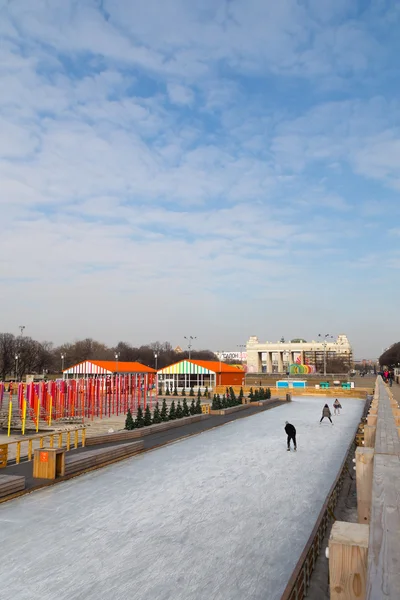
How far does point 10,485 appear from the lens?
1206cm

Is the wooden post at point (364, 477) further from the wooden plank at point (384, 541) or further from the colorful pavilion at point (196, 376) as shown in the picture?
the colorful pavilion at point (196, 376)

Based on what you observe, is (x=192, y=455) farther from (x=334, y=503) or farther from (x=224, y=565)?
(x=224, y=565)

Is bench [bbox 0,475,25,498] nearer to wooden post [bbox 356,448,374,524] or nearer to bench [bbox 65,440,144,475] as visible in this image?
bench [bbox 65,440,144,475]

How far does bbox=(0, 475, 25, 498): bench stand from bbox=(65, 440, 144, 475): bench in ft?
6.63

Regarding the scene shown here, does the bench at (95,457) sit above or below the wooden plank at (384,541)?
below

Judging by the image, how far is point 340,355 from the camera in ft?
545

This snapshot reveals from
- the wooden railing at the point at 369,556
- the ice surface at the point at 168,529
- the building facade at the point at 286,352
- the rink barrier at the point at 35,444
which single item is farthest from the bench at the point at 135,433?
the building facade at the point at 286,352

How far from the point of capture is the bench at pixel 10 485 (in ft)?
38.8

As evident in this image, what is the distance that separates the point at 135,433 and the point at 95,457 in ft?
22.2

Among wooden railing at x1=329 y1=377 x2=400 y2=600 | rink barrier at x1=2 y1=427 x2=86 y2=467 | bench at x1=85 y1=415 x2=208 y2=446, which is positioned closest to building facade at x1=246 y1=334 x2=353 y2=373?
bench at x1=85 y1=415 x2=208 y2=446

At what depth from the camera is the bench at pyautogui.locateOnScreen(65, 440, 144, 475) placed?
48.5 ft

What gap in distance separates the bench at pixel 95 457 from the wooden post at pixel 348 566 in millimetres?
11876

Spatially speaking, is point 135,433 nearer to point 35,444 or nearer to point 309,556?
point 35,444

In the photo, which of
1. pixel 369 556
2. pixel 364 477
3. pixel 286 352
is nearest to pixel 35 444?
pixel 364 477
